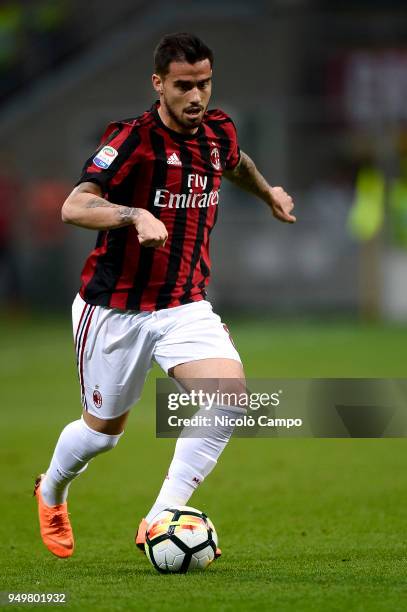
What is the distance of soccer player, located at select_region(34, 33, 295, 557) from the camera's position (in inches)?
219

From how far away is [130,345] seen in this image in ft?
19.1

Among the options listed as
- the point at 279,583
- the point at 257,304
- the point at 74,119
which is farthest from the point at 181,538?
the point at 74,119

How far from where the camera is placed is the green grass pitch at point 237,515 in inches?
Result: 196

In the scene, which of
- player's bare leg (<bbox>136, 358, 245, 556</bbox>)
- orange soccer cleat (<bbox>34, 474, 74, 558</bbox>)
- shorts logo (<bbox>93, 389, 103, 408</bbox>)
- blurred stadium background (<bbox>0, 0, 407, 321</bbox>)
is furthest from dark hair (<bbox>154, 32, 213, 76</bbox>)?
blurred stadium background (<bbox>0, 0, 407, 321</bbox>)

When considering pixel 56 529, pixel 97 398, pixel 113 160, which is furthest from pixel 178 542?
pixel 113 160

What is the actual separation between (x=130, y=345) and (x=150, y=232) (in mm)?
898

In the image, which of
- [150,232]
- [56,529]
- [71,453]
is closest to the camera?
[150,232]

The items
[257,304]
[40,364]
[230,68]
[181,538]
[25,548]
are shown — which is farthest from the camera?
[230,68]

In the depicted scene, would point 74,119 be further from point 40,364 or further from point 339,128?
point 40,364

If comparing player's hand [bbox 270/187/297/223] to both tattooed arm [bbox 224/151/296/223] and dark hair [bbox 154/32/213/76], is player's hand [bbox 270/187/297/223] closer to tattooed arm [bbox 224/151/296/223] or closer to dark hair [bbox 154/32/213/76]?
tattooed arm [bbox 224/151/296/223]

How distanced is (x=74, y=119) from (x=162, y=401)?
63.5 feet

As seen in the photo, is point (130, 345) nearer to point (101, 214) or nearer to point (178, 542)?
point (101, 214)

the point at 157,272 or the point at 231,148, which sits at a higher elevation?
the point at 231,148

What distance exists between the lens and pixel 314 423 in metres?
5.98
